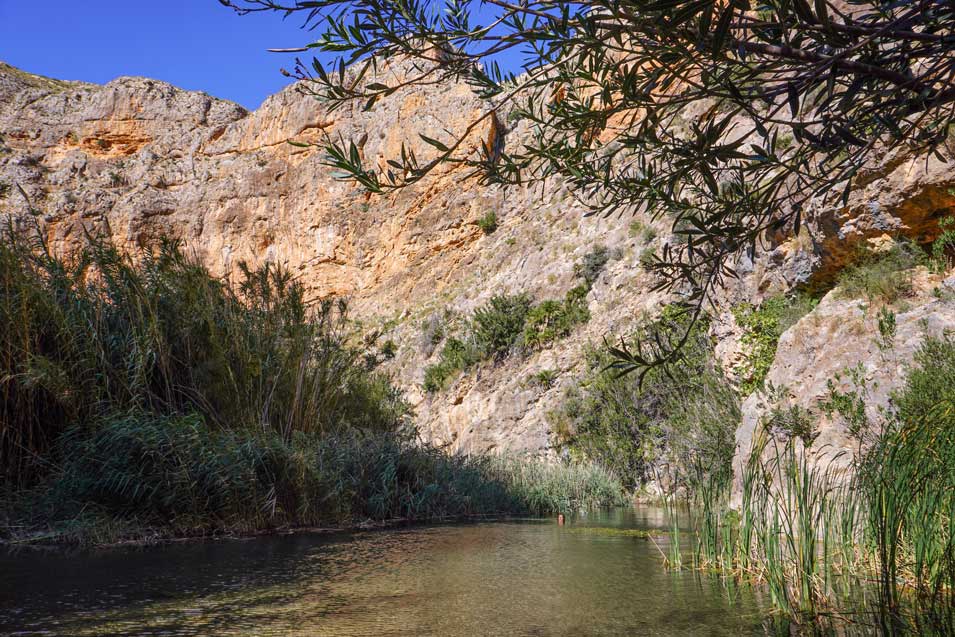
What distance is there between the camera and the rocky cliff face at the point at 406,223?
9.29 metres

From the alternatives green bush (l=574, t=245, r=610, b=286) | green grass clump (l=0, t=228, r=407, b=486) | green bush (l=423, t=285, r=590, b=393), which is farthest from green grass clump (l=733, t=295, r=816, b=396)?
green grass clump (l=0, t=228, r=407, b=486)

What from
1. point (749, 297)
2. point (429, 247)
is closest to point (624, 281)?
point (749, 297)

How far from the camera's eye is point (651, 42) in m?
2.46

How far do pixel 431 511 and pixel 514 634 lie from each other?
5.01 meters

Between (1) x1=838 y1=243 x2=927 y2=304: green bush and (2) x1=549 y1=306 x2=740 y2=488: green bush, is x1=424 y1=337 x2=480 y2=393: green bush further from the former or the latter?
(1) x1=838 y1=243 x2=927 y2=304: green bush

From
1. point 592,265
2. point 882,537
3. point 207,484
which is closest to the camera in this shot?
point 882,537

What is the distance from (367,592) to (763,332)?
950 centimetres

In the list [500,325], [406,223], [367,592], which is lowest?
[367,592]

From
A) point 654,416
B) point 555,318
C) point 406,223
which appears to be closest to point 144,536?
point 654,416

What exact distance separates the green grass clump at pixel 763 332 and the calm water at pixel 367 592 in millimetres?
6686

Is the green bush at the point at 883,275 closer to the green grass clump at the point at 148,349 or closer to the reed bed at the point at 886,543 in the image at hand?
the reed bed at the point at 886,543

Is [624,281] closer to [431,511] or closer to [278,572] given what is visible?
[431,511]

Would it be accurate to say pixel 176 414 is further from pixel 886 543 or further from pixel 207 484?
pixel 886 543

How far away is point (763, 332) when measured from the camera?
11.4 m
